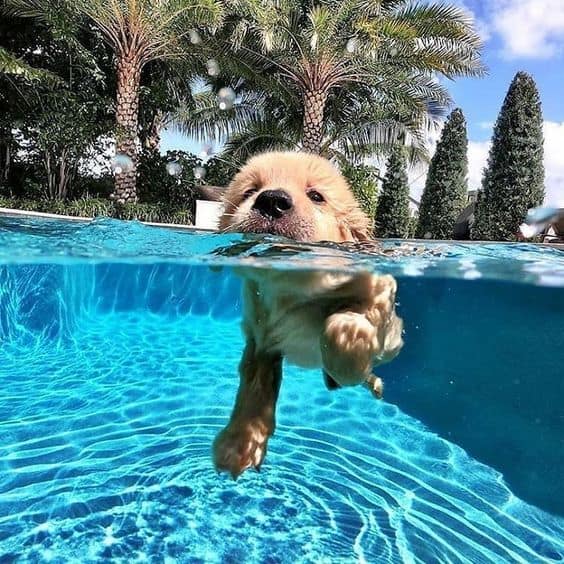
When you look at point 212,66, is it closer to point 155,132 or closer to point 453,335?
point 155,132

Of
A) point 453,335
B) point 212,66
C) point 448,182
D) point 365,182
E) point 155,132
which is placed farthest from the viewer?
point 155,132

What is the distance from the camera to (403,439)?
224 inches

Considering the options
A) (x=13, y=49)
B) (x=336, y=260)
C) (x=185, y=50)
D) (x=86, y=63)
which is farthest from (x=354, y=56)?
(x=336, y=260)

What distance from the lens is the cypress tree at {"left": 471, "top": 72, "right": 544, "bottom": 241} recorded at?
15719 mm

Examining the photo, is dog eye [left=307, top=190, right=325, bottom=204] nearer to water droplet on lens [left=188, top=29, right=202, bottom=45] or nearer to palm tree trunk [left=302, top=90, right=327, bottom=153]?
palm tree trunk [left=302, top=90, right=327, bottom=153]

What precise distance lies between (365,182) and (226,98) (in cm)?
666

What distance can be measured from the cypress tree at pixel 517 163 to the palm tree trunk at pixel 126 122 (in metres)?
10.1

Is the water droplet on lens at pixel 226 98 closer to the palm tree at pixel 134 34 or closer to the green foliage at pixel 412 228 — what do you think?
the palm tree at pixel 134 34

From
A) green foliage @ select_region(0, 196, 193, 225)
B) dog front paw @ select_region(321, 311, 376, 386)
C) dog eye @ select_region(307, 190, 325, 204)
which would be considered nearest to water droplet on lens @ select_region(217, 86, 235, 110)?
green foliage @ select_region(0, 196, 193, 225)

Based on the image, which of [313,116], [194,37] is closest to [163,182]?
[194,37]

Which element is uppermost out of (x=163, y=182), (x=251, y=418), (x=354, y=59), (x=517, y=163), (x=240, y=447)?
(x=354, y=59)

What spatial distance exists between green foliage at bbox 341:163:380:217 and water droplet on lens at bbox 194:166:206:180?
192 inches

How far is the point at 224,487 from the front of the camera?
4.29 meters

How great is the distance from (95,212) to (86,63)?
584 centimetres
